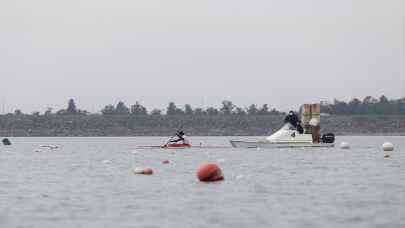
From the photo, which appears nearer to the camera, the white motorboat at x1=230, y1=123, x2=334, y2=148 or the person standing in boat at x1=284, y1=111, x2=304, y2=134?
the person standing in boat at x1=284, y1=111, x2=304, y2=134

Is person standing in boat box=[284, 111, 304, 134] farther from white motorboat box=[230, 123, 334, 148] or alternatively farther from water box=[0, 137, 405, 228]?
water box=[0, 137, 405, 228]

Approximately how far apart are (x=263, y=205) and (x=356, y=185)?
10.1 metres

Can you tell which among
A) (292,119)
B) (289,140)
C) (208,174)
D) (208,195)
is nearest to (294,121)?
(292,119)

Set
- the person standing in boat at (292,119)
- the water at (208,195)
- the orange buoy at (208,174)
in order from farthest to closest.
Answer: the person standing in boat at (292,119)
the orange buoy at (208,174)
the water at (208,195)

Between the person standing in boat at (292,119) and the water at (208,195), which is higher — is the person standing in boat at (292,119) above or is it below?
above

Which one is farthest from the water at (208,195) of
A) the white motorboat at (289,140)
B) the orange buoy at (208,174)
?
the white motorboat at (289,140)

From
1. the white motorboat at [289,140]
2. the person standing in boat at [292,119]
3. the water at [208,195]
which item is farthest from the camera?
the white motorboat at [289,140]

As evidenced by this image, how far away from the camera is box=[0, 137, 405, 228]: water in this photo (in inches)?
1371

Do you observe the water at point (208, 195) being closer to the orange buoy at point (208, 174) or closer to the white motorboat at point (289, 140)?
the orange buoy at point (208, 174)

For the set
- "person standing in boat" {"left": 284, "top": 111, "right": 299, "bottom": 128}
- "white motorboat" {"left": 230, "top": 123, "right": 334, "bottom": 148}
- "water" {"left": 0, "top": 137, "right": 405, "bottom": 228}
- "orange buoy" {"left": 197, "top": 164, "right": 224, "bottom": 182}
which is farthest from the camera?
"white motorboat" {"left": 230, "top": 123, "right": 334, "bottom": 148}

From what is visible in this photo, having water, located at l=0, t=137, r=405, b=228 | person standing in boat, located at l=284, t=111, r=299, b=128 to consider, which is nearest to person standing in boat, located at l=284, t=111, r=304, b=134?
person standing in boat, located at l=284, t=111, r=299, b=128

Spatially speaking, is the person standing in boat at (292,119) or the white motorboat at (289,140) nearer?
the person standing in boat at (292,119)

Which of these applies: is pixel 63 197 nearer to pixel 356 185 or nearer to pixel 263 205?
pixel 263 205

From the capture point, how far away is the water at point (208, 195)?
34.8 m
